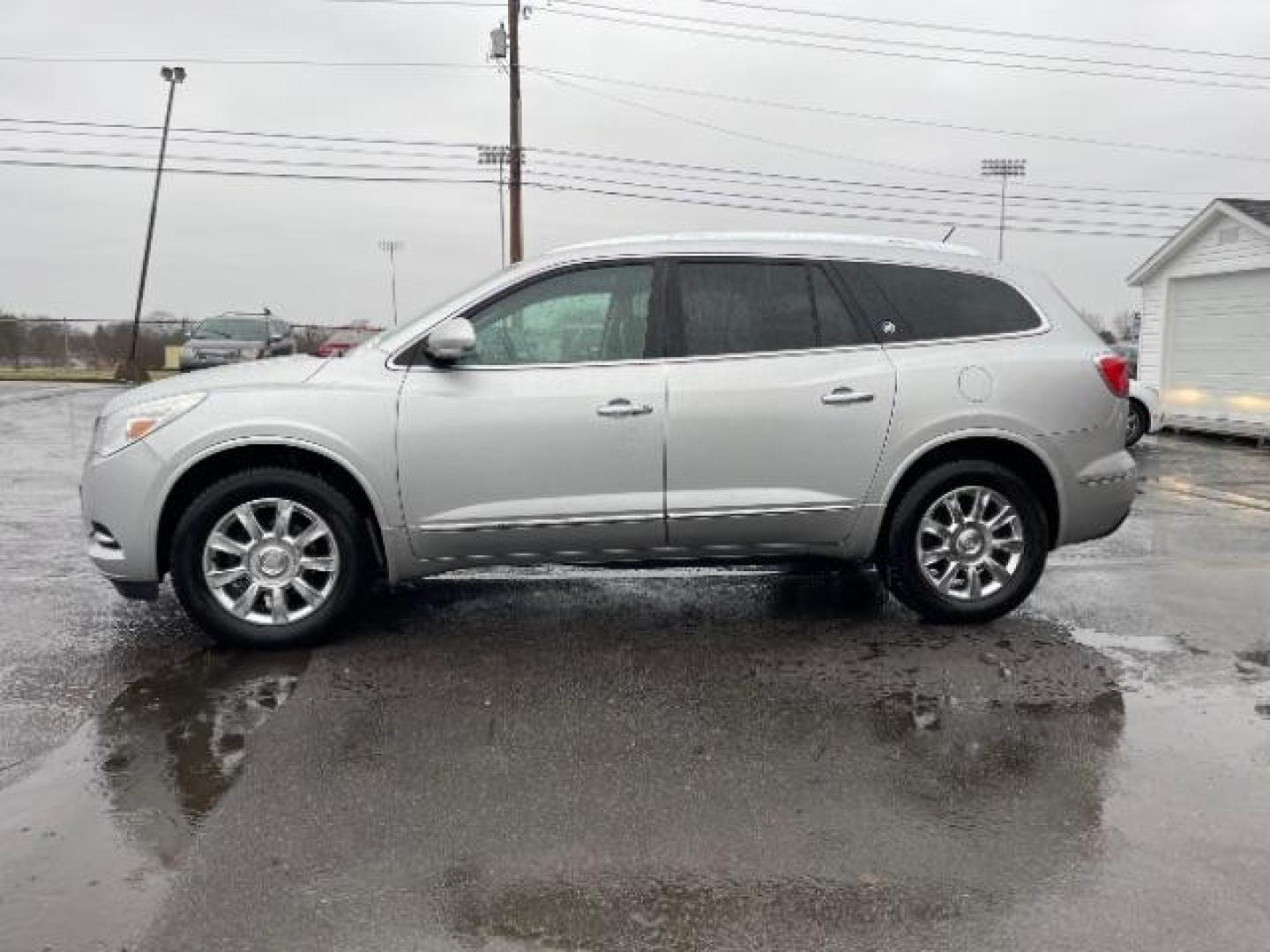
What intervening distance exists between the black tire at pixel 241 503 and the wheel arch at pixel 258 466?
0.06 meters

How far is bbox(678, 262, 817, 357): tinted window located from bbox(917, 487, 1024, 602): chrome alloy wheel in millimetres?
1075

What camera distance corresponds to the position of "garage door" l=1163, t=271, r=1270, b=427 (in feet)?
55.8

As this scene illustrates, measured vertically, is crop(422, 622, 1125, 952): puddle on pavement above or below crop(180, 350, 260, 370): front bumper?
below

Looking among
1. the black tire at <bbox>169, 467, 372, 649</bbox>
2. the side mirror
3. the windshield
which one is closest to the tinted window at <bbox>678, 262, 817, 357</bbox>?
the side mirror

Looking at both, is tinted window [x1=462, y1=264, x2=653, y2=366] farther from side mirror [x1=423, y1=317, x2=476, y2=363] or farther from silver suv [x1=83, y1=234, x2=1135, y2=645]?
side mirror [x1=423, y1=317, x2=476, y2=363]

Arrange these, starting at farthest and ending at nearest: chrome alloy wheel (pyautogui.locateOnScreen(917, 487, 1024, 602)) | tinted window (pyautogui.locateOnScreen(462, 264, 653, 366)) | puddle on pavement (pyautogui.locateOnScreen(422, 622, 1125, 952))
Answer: chrome alloy wheel (pyautogui.locateOnScreen(917, 487, 1024, 602)) → tinted window (pyautogui.locateOnScreen(462, 264, 653, 366)) → puddle on pavement (pyautogui.locateOnScreen(422, 622, 1125, 952))

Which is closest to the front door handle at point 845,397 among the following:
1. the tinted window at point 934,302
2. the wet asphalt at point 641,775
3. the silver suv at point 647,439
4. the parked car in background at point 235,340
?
the silver suv at point 647,439

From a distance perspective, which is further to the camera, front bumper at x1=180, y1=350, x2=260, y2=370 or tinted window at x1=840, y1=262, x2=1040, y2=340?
front bumper at x1=180, y1=350, x2=260, y2=370

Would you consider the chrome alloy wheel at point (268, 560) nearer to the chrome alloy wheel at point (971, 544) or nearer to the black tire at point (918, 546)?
the black tire at point (918, 546)

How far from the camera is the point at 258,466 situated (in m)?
5.00

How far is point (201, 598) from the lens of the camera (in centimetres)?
487

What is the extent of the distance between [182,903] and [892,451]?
3.58m

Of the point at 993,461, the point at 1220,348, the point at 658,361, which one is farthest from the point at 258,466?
the point at 1220,348

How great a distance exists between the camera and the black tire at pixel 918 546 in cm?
527
